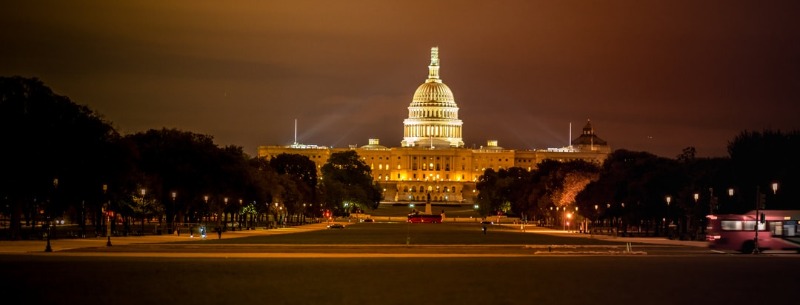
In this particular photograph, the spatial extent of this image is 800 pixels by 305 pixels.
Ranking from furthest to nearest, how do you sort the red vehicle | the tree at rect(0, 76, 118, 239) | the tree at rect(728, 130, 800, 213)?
the red vehicle → the tree at rect(728, 130, 800, 213) → the tree at rect(0, 76, 118, 239)

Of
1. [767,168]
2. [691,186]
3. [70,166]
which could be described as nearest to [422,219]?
[691,186]

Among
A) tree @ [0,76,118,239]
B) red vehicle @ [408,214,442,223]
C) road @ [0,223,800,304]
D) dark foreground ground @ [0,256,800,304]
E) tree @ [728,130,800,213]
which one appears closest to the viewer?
dark foreground ground @ [0,256,800,304]

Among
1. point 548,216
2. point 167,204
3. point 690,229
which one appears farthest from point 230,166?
point 548,216

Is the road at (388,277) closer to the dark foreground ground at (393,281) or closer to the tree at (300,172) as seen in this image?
the dark foreground ground at (393,281)

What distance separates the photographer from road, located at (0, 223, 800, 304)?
3725 centimetres

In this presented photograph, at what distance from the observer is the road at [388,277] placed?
37.2 meters

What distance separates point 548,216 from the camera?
176 metres

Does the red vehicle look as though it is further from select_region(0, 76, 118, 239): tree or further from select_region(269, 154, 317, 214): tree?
select_region(0, 76, 118, 239): tree

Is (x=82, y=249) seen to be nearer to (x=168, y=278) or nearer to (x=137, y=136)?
(x=168, y=278)

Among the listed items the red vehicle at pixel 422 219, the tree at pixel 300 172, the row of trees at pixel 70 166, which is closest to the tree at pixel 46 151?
the row of trees at pixel 70 166

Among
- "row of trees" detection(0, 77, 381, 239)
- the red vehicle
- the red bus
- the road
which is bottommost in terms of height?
the red vehicle

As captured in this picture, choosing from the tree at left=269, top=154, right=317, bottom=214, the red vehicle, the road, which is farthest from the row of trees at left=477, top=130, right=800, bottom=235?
the tree at left=269, top=154, right=317, bottom=214

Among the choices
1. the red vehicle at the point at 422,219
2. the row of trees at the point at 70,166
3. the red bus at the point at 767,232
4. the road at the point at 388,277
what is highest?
the row of trees at the point at 70,166

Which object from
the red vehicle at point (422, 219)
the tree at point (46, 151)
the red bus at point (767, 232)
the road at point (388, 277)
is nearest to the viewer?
the road at point (388, 277)
